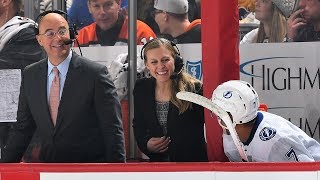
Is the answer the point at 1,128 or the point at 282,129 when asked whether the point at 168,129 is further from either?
the point at 1,128

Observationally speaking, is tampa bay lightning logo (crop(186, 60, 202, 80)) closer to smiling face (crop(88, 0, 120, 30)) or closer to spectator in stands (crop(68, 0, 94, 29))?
smiling face (crop(88, 0, 120, 30))

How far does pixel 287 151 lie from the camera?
315 centimetres

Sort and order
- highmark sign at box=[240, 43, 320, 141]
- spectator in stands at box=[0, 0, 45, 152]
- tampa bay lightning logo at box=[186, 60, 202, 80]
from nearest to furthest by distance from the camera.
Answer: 1. highmark sign at box=[240, 43, 320, 141]
2. tampa bay lightning logo at box=[186, 60, 202, 80]
3. spectator in stands at box=[0, 0, 45, 152]

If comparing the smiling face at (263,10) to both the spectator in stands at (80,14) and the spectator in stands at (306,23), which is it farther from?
the spectator in stands at (80,14)

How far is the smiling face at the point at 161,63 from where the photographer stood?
149 inches

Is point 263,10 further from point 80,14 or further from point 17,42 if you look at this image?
point 17,42

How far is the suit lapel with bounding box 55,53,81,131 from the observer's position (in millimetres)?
3605

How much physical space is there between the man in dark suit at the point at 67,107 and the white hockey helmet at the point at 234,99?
68 centimetres

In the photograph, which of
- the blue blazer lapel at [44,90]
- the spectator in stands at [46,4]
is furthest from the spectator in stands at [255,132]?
the spectator in stands at [46,4]

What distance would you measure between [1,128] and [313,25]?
211cm

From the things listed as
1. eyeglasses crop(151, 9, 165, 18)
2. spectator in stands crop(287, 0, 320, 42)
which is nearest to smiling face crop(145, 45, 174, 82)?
eyeglasses crop(151, 9, 165, 18)

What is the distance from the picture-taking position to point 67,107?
11.8 feet

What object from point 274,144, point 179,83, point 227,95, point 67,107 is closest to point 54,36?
point 67,107

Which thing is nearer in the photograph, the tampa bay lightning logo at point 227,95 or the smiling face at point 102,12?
the tampa bay lightning logo at point 227,95
